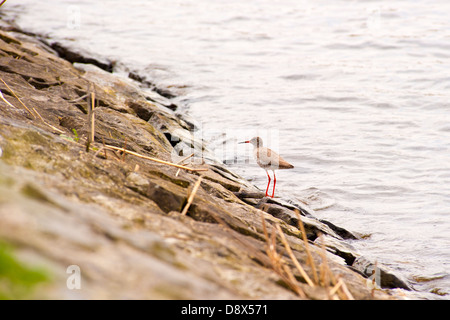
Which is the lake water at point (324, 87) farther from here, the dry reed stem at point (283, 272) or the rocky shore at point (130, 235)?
the dry reed stem at point (283, 272)

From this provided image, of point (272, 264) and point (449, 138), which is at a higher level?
point (449, 138)

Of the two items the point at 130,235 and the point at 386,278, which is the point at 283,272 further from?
the point at 386,278

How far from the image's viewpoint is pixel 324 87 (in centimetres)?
1468

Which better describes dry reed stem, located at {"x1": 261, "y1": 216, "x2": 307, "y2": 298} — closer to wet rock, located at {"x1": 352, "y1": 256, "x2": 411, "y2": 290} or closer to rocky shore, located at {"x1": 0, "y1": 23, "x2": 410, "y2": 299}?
rocky shore, located at {"x1": 0, "y1": 23, "x2": 410, "y2": 299}

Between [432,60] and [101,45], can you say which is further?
[101,45]

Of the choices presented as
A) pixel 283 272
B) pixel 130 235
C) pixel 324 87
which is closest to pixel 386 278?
pixel 283 272

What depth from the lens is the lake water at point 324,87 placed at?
823 cm

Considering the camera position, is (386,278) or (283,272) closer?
(283,272)

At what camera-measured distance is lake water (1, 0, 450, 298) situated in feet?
27.0

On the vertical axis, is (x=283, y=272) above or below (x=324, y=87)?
below

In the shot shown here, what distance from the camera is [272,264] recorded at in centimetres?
338

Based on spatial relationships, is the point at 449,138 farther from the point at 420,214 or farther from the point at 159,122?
the point at 159,122
